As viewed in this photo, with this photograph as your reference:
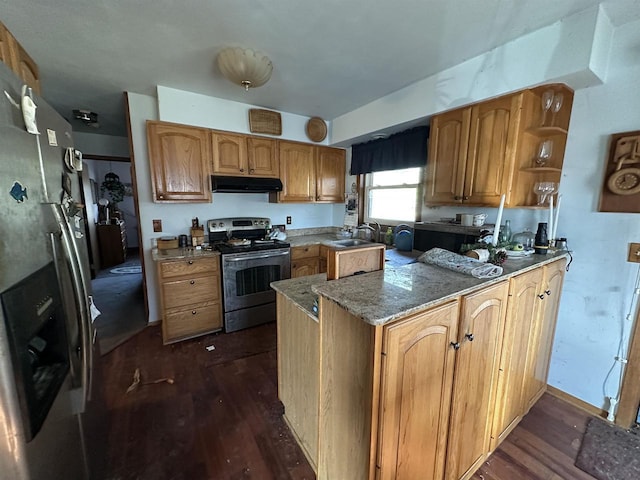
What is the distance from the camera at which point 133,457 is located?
146 cm

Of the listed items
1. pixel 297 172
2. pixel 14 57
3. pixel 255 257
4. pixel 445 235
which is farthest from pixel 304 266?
pixel 14 57

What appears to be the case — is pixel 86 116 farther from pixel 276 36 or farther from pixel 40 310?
pixel 40 310

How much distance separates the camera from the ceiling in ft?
4.66

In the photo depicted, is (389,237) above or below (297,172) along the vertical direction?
below

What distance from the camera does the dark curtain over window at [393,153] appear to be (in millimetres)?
2639

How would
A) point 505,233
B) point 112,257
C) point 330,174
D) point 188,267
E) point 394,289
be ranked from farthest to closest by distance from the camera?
point 112,257
point 330,174
point 188,267
point 505,233
point 394,289

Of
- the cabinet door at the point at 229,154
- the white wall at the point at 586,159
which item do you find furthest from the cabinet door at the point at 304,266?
the white wall at the point at 586,159

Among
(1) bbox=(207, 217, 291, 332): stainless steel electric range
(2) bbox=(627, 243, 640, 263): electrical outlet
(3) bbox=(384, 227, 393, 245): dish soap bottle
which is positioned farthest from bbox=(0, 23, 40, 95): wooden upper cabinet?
(2) bbox=(627, 243, 640, 263): electrical outlet

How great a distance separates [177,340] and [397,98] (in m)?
3.14

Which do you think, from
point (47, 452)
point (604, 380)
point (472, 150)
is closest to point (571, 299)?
point (604, 380)

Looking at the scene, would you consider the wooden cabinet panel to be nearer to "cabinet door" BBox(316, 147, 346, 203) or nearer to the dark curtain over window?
"cabinet door" BBox(316, 147, 346, 203)

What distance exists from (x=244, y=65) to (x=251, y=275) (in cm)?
189

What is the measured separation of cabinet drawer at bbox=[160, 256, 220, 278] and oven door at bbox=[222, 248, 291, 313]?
12cm

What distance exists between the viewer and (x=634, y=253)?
163 cm
